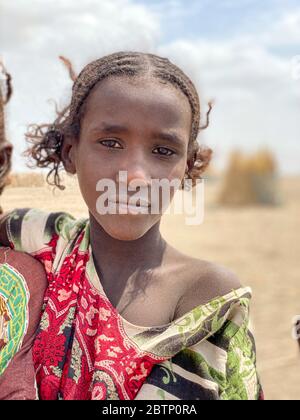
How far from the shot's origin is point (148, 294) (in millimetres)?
1782

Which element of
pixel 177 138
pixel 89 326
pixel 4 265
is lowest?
pixel 89 326

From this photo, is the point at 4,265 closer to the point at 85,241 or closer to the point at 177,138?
the point at 85,241

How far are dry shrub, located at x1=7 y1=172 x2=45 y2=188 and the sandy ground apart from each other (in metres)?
0.02

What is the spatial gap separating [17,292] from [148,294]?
39 centimetres

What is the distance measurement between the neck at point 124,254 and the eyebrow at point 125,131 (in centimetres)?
29

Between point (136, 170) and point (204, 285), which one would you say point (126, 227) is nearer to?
point (136, 170)

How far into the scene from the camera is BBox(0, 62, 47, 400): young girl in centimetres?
169

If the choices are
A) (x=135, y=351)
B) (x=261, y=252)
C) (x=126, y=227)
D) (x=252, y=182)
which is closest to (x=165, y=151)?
(x=126, y=227)

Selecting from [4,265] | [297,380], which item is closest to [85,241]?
[4,265]

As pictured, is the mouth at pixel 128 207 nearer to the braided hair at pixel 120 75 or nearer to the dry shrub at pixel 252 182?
the braided hair at pixel 120 75


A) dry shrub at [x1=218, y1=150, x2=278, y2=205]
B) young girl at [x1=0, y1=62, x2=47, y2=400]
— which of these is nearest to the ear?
young girl at [x1=0, y1=62, x2=47, y2=400]

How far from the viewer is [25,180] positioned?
7.69 feet

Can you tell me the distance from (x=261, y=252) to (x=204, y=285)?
8.24 m

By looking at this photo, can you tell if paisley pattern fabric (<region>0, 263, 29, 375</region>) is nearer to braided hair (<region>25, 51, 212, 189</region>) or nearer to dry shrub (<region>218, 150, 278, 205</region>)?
braided hair (<region>25, 51, 212, 189</region>)
